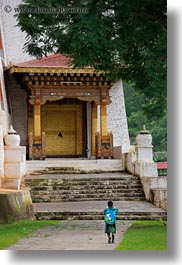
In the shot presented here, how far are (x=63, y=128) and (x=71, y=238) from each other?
8874 millimetres

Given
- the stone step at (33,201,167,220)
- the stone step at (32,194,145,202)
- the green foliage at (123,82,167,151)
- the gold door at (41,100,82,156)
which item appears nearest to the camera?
the stone step at (33,201,167,220)

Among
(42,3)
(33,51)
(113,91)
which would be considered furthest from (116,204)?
(113,91)

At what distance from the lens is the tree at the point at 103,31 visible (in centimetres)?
1062

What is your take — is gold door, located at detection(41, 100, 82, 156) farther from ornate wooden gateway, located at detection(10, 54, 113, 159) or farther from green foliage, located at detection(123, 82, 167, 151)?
green foliage, located at detection(123, 82, 167, 151)

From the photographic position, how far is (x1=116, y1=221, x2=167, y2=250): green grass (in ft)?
30.8

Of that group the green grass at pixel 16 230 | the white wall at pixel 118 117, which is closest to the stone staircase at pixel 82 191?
the green grass at pixel 16 230

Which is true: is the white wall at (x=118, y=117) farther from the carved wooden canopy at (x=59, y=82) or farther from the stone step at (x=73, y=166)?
the stone step at (x=73, y=166)

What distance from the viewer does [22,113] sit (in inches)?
723

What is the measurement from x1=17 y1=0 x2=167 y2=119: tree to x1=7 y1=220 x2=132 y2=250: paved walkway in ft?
6.76

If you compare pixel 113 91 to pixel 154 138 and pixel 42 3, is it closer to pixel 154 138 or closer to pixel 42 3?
pixel 154 138

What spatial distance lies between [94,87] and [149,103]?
5.60 metres

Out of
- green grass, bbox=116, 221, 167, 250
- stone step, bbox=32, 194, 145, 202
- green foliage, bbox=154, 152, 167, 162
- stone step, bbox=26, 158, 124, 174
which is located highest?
green foliage, bbox=154, 152, 167, 162

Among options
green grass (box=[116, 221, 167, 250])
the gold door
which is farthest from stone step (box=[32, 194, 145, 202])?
the gold door

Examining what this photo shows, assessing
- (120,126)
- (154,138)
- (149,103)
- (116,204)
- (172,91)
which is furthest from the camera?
(120,126)
